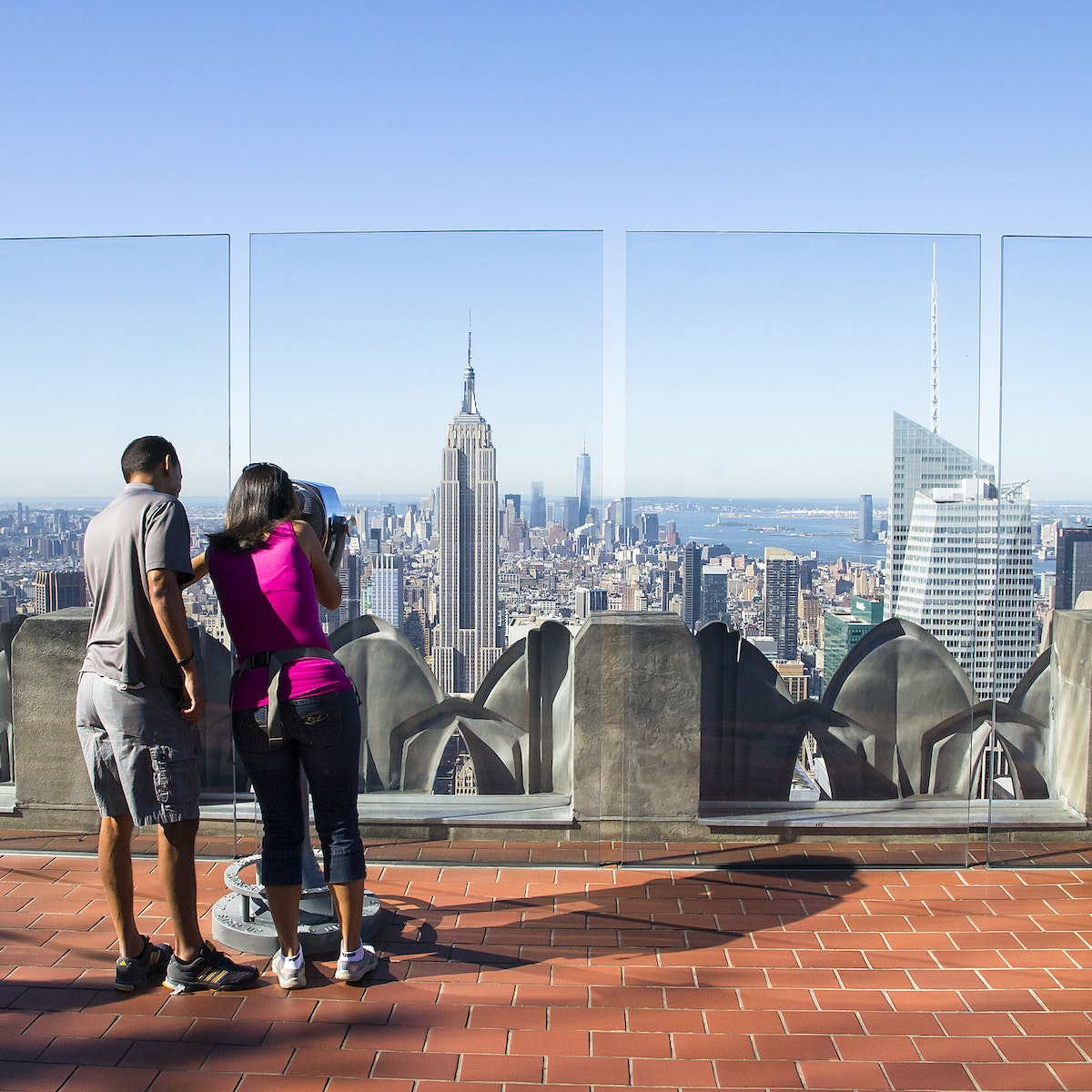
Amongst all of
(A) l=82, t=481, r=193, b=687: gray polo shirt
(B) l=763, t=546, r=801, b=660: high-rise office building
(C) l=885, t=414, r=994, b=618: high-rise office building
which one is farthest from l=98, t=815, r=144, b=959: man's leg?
(C) l=885, t=414, r=994, b=618: high-rise office building

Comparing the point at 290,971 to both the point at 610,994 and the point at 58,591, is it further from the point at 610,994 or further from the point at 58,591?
the point at 58,591

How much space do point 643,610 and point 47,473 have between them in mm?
2361

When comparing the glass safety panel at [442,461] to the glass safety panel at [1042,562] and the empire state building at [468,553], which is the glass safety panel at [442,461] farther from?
the glass safety panel at [1042,562]

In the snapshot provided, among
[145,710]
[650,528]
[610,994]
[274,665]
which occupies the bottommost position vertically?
[610,994]

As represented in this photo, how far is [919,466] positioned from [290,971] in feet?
9.15

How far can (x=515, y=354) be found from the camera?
4.04 metres

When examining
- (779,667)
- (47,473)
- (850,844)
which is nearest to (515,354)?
(779,667)

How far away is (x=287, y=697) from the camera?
2.86 meters

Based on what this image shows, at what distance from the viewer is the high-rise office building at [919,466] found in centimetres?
409

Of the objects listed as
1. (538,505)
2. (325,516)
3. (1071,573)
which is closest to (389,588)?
(538,505)

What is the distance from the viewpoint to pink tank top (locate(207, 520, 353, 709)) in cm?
289

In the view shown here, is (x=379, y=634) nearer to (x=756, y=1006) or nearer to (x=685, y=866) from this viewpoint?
(x=685, y=866)

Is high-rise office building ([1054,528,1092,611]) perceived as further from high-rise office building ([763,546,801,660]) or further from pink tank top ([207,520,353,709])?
pink tank top ([207,520,353,709])

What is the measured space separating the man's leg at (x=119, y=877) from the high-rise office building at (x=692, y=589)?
2.12 metres
